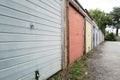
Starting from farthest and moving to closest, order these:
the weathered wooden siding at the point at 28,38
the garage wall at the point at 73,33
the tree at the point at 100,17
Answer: the tree at the point at 100,17 < the garage wall at the point at 73,33 < the weathered wooden siding at the point at 28,38

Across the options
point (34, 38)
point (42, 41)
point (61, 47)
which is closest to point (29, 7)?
point (34, 38)

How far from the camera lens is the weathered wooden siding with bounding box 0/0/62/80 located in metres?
3.35

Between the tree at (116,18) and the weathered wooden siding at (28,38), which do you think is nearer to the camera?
the weathered wooden siding at (28,38)

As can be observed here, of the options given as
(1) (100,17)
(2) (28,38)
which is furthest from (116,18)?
(2) (28,38)

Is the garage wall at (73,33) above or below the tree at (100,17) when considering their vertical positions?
below

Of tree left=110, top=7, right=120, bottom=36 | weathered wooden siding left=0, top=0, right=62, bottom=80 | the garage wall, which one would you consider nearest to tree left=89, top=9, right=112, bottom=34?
tree left=110, top=7, right=120, bottom=36

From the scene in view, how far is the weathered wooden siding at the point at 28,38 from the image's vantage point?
3354mm

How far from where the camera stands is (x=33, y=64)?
4480mm

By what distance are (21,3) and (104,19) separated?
59.3m

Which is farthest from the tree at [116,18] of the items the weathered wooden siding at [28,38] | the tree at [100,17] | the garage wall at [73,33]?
the weathered wooden siding at [28,38]

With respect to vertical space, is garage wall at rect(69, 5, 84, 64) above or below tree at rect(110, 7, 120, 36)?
below

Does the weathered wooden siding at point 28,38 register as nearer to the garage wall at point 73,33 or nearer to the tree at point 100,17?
the garage wall at point 73,33

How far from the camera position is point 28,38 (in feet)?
13.7

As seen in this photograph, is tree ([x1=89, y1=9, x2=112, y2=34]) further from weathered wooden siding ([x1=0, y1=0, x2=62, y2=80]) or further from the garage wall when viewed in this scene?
weathered wooden siding ([x1=0, y1=0, x2=62, y2=80])
